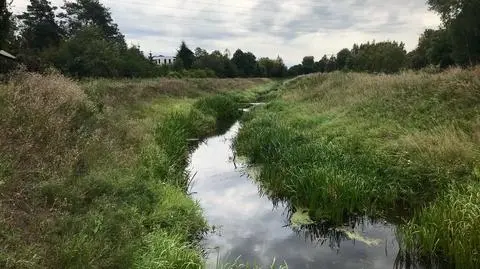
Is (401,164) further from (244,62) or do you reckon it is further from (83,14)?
(244,62)

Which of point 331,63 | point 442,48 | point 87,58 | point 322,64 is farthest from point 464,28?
point 322,64

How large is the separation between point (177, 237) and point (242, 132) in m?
11.0

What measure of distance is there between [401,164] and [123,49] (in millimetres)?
55214

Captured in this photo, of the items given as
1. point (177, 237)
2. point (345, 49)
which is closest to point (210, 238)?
point (177, 237)

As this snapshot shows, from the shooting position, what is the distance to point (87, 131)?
33.9 ft

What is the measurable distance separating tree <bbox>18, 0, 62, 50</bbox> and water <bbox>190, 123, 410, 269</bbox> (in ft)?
201

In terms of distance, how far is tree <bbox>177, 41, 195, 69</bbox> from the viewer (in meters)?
87.0

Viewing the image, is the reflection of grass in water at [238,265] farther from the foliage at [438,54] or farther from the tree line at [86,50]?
the foliage at [438,54]

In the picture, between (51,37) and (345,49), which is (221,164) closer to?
(51,37)

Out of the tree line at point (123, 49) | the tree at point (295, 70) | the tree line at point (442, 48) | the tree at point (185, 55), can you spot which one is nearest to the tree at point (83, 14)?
the tree line at point (123, 49)

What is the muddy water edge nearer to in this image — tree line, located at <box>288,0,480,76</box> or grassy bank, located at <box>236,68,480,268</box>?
grassy bank, located at <box>236,68,480,268</box>

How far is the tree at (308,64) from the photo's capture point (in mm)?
123738

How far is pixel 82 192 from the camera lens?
6.88 meters

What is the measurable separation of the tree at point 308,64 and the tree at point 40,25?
243 ft
